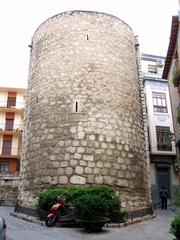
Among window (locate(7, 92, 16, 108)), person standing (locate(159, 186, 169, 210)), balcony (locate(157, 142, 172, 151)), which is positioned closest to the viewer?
person standing (locate(159, 186, 169, 210))

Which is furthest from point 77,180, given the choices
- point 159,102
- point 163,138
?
point 159,102

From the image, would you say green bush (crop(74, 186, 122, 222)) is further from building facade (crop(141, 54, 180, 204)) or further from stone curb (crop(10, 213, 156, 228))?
building facade (crop(141, 54, 180, 204))

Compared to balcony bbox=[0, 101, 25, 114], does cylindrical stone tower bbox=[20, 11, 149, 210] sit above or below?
below

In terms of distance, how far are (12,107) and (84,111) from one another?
2065cm

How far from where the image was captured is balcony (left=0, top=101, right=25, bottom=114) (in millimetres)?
29000

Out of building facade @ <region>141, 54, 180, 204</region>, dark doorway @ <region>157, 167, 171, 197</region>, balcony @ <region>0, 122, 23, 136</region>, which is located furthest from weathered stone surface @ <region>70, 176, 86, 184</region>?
balcony @ <region>0, 122, 23, 136</region>

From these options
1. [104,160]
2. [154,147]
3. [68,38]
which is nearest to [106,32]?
[68,38]

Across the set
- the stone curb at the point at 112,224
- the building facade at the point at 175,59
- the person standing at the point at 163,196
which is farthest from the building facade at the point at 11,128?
the stone curb at the point at 112,224

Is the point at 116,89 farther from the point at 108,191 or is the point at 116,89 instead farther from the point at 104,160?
the point at 108,191

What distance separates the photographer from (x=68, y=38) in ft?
37.6

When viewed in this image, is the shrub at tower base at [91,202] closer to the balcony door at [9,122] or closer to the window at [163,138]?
the window at [163,138]

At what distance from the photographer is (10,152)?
89.9 feet

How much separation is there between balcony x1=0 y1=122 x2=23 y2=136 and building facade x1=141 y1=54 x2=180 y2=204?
520 inches

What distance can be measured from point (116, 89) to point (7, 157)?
1874cm
